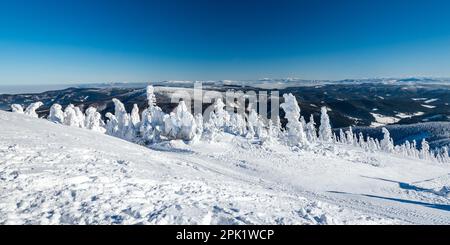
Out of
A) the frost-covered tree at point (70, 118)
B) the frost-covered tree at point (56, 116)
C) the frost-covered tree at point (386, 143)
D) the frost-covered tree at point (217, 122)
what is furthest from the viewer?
the frost-covered tree at point (386, 143)

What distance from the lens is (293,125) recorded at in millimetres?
51000

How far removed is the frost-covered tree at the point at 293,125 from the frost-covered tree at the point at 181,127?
50.8 feet

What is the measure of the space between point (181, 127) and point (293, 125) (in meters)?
18.8

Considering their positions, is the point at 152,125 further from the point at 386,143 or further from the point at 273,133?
the point at 386,143

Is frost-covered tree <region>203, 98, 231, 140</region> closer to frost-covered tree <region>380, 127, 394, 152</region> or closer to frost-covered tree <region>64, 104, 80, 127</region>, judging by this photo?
frost-covered tree <region>64, 104, 80, 127</region>

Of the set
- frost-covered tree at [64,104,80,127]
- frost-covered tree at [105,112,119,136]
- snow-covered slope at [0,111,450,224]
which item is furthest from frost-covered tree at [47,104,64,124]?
snow-covered slope at [0,111,450,224]

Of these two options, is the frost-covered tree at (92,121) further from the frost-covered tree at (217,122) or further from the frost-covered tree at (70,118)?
the frost-covered tree at (217,122)

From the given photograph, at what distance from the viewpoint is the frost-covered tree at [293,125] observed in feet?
163

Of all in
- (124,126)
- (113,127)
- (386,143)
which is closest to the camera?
(124,126)

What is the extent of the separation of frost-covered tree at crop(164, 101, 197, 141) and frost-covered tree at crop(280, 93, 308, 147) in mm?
15471

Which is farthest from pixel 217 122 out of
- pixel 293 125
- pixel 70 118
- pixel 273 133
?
pixel 70 118

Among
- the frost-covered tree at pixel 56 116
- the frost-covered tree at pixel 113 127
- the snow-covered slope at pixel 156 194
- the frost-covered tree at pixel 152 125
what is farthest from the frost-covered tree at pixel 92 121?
the snow-covered slope at pixel 156 194

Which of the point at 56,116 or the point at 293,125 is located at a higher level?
the point at 56,116

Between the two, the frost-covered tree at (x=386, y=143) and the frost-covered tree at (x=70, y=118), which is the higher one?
the frost-covered tree at (x=70, y=118)
